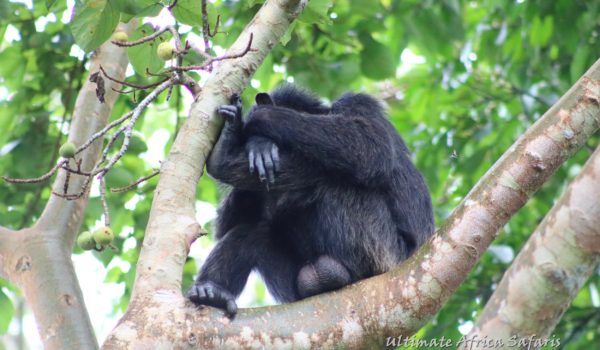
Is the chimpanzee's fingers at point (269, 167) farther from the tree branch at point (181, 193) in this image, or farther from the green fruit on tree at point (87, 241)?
the green fruit on tree at point (87, 241)

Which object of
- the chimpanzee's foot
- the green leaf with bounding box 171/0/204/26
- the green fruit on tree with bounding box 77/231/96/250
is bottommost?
the chimpanzee's foot

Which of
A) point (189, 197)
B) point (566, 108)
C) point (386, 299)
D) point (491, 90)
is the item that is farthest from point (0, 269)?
point (491, 90)

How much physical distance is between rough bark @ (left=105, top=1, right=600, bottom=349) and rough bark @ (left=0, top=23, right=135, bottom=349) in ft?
3.11

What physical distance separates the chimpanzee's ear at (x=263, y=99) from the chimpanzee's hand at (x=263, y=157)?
1.38 feet

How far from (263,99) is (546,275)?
98.7 inches

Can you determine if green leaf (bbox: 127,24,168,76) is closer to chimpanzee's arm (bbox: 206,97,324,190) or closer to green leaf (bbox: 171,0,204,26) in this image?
green leaf (bbox: 171,0,204,26)

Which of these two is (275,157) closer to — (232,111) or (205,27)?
(232,111)

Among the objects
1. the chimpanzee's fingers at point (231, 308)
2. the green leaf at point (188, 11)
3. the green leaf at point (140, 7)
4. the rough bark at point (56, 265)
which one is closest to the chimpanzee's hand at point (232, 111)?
the green leaf at point (188, 11)

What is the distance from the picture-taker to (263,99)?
452 cm

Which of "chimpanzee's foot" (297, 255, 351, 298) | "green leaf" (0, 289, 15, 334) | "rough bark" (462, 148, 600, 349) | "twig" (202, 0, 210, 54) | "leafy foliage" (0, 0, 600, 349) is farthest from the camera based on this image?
"leafy foliage" (0, 0, 600, 349)

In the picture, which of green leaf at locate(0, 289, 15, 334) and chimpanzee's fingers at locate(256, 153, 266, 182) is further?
green leaf at locate(0, 289, 15, 334)

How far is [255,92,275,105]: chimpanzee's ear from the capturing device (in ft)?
14.7

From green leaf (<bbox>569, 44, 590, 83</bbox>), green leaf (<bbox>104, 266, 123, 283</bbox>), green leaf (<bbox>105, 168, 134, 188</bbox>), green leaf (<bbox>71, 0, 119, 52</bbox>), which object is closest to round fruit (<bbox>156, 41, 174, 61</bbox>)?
green leaf (<bbox>71, 0, 119, 52</bbox>)

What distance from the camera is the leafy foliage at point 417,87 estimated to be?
579cm
